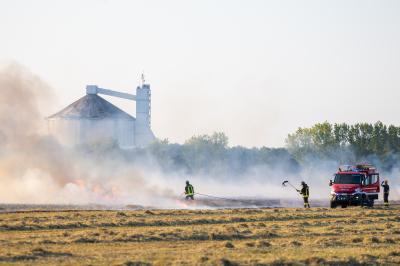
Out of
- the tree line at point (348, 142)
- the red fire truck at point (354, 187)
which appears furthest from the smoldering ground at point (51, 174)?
the tree line at point (348, 142)

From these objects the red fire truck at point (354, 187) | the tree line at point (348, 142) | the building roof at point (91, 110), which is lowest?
the red fire truck at point (354, 187)

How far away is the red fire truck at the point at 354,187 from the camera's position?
66.1 m

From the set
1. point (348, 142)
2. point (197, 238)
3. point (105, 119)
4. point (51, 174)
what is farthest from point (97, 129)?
point (197, 238)

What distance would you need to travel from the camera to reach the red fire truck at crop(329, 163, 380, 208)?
217 feet

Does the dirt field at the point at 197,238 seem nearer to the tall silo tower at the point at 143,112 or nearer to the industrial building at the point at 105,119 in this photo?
the industrial building at the point at 105,119

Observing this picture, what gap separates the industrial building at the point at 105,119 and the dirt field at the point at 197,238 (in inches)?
4237

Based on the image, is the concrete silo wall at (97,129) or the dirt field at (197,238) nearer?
the dirt field at (197,238)

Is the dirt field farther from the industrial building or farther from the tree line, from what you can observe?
the industrial building

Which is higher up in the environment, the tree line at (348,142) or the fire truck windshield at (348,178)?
the tree line at (348,142)

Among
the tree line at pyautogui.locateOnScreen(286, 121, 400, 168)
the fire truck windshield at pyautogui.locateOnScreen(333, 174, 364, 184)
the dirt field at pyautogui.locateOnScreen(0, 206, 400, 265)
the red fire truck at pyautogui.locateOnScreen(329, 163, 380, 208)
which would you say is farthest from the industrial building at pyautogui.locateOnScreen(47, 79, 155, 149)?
the dirt field at pyautogui.locateOnScreen(0, 206, 400, 265)

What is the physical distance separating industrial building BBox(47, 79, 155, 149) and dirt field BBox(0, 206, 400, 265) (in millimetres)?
107615

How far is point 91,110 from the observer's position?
167m

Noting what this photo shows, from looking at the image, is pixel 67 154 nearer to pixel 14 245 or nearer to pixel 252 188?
pixel 252 188

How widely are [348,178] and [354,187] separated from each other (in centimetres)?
139
